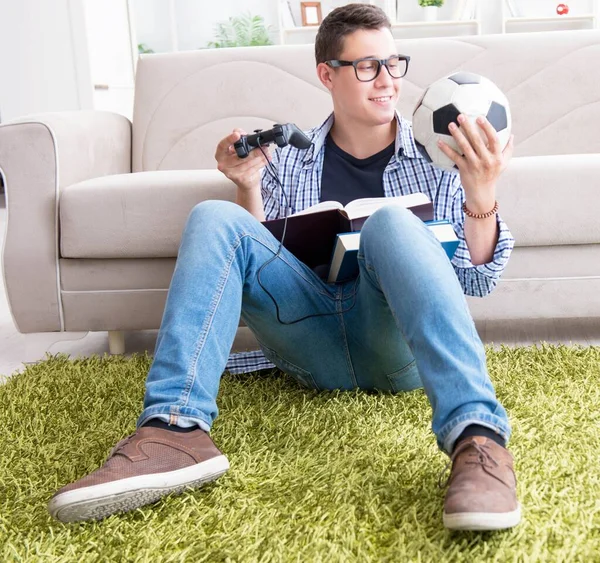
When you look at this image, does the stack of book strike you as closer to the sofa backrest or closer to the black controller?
the black controller

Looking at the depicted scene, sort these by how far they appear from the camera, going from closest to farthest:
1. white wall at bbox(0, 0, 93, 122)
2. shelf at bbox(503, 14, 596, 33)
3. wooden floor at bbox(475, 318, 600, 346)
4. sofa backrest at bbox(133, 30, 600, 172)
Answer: wooden floor at bbox(475, 318, 600, 346) < sofa backrest at bbox(133, 30, 600, 172) < white wall at bbox(0, 0, 93, 122) < shelf at bbox(503, 14, 596, 33)

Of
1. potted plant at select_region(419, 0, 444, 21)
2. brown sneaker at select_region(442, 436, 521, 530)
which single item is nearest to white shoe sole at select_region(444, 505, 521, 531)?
brown sneaker at select_region(442, 436, 521, 530)

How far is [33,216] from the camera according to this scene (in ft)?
5.98

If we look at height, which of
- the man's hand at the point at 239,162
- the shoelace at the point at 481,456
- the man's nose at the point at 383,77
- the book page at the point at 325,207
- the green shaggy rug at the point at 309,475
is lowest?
the green shaggy rug at the point at 309,475

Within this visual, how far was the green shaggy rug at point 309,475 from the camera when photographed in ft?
2.84

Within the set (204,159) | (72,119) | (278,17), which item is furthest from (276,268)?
(278,17)

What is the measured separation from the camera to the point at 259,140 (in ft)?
4.15

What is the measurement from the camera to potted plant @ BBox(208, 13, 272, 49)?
5.09 m

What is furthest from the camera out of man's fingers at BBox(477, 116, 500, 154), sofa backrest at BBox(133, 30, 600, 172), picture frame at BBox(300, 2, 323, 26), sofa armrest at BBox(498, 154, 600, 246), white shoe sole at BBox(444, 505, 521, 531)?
picture frame at BBox(300, 2, 323, 26)

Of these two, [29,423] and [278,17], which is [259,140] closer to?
[29,423]

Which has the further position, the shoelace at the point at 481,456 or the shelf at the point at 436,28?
the shelf at the point at 436,28

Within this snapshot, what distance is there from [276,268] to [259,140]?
246 millimetres

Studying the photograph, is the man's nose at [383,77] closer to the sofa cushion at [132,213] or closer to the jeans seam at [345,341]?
the jeans seam at [345,341]

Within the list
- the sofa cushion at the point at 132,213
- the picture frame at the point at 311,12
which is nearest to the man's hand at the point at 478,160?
the sofa cushion at the point at 132,213
